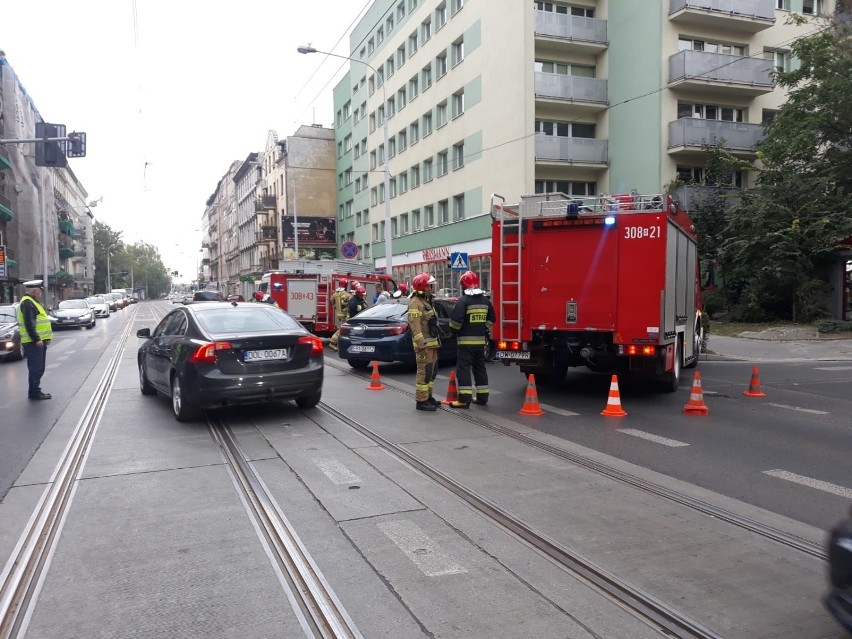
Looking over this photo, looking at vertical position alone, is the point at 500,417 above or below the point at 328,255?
below

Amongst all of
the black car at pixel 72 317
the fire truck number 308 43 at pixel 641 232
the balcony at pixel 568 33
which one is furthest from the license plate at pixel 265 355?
the black car at pixel 72 317

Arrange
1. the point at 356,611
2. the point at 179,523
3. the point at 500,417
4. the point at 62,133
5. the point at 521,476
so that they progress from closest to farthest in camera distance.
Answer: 1. the point at 356,611
2. the point at 179,523
3. the point at 521,476
4. the point at 500,417
5. the point at 62,133

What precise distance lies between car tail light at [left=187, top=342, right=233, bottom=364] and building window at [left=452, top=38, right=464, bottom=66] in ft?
95.9

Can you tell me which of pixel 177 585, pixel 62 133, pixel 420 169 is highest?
pixel 420 169

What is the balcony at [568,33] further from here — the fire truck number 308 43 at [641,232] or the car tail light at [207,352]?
the car tail light at [207,352]

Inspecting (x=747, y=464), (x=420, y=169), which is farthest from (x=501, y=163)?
(x=747, y=464)

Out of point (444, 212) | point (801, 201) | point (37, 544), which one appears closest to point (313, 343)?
point (37, 544)

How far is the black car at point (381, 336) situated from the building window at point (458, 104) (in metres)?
22.9

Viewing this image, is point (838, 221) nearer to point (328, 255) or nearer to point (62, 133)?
point (62, 133)

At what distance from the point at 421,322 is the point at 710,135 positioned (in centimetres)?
2360

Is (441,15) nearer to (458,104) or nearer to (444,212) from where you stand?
(458,104)

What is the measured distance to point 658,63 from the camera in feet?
91.5

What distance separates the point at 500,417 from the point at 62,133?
15.4 m

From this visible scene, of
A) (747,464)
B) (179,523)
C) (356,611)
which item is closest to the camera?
(356,611)
